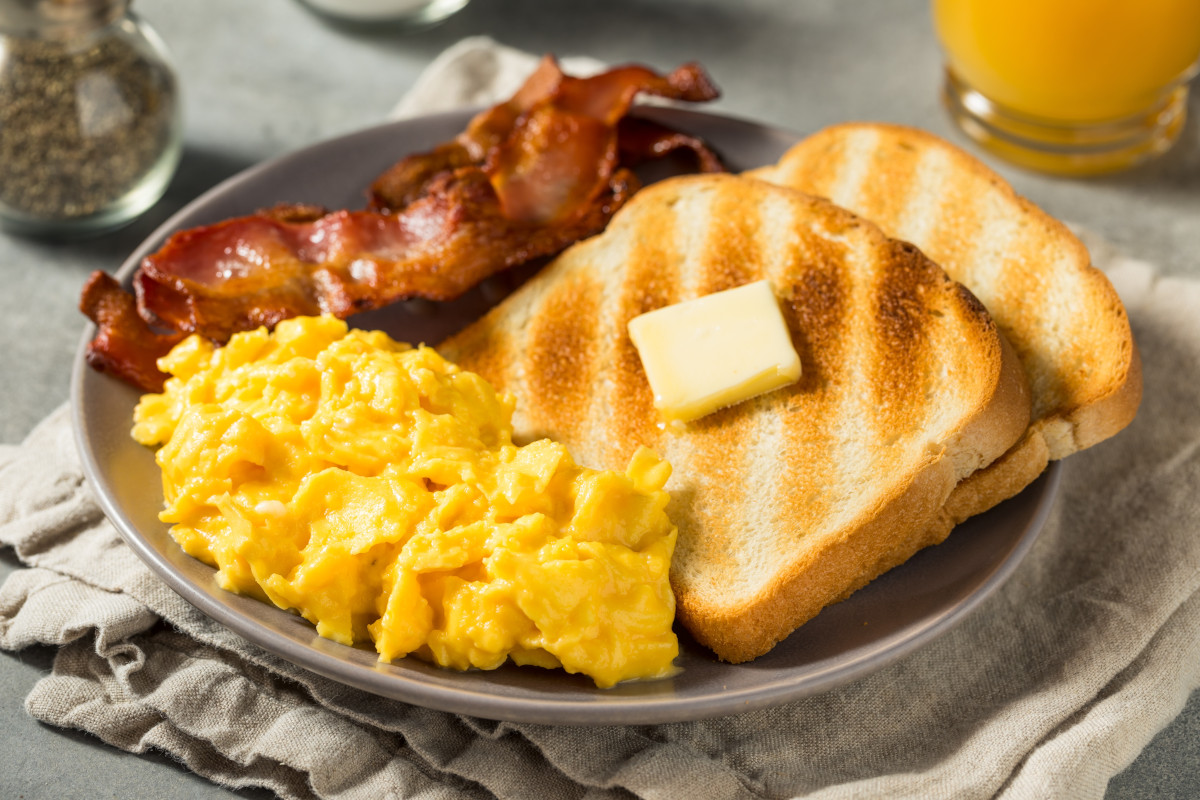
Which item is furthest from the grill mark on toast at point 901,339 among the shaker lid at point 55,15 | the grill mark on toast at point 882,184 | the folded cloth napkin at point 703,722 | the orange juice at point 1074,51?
the shaker lid at point 55,15

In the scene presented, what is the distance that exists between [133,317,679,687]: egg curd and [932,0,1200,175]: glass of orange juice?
2.01 meters

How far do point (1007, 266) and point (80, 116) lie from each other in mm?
2621

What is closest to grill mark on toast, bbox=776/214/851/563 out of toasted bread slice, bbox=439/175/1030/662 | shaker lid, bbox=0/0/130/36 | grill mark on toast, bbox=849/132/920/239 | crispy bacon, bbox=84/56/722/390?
toasted bread slice, bbox=439/175/1030/662

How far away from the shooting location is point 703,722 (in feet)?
7.45

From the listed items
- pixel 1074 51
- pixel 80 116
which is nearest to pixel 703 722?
pixel 1074 51

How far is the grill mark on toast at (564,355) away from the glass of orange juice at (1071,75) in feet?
5.17

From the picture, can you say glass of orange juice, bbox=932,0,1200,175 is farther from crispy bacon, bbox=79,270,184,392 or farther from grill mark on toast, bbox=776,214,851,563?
crispy bacon, bbox=79,270,184,392

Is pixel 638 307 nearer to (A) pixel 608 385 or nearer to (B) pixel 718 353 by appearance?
(A) pixel 608 385

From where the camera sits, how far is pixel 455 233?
2.93m

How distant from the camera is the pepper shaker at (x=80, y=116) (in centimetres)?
315

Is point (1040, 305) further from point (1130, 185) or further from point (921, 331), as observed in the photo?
point (1130, 185)

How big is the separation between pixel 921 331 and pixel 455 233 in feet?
3.95

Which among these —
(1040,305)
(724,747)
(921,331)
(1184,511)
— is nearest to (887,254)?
(921,331)

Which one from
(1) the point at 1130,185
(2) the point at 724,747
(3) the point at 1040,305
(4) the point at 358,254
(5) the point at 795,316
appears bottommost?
(1) the point at 1130,185
